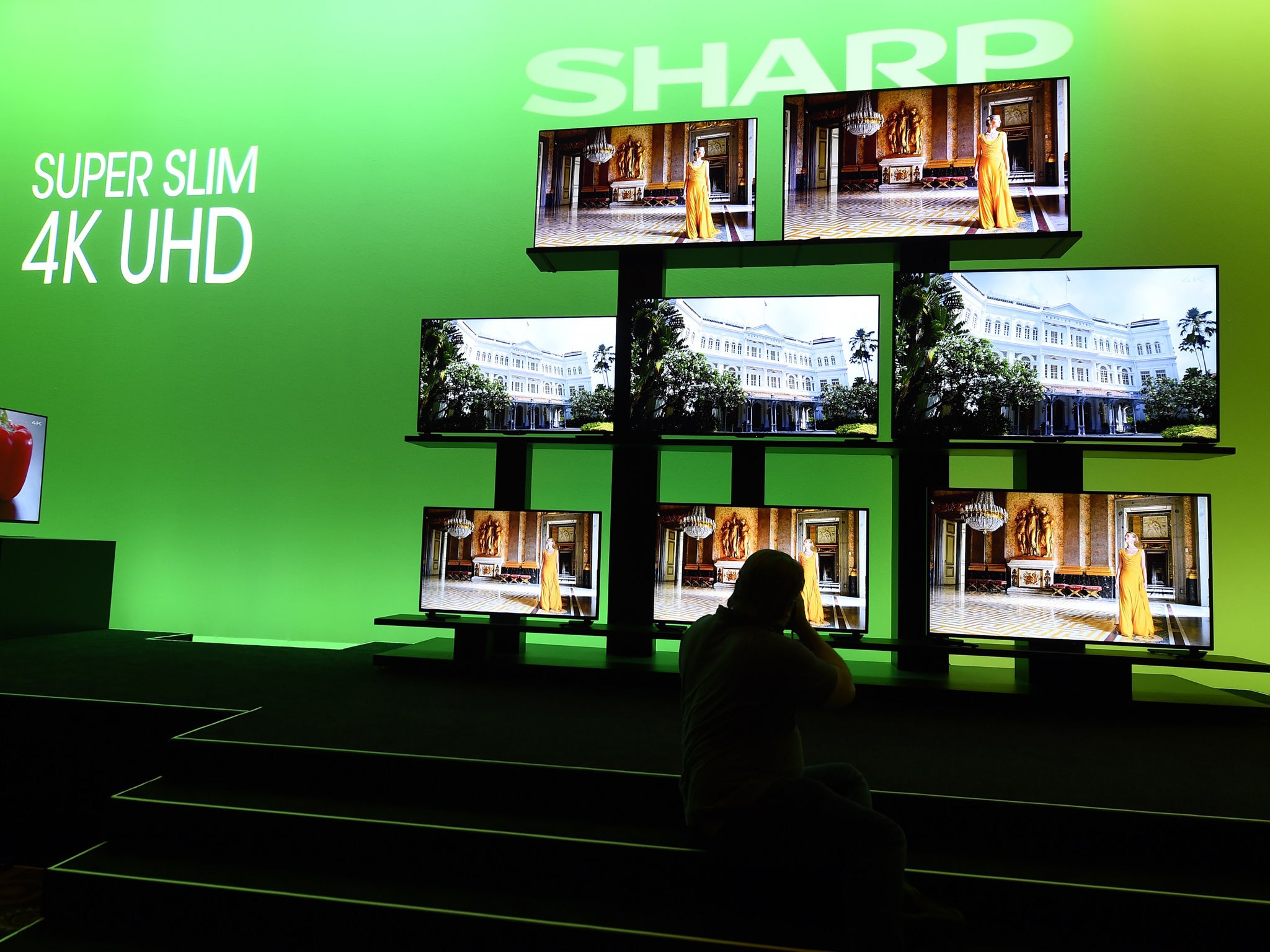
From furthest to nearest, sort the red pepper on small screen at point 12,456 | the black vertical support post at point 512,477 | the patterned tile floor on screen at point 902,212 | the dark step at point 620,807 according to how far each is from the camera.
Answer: the red pepper on small screen at point 12,456
the black vertical support post at point 512,477
the patterned tile floor on screen at point 902,212
the dark step at point 620,807

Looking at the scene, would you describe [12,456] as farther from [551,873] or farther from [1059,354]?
[1059,354]

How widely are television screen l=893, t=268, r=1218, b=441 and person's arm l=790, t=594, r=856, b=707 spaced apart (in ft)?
4.74

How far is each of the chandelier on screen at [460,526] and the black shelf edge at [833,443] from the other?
0.33 metres

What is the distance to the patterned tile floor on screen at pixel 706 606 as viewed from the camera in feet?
10.9

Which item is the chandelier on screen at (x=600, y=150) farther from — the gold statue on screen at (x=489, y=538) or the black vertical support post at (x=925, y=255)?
the gold statue on screen at (x=489, y=538)

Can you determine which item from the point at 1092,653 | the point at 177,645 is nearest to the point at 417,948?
the point at 1092,653

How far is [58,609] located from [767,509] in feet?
12.9

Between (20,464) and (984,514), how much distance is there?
476 centimetres

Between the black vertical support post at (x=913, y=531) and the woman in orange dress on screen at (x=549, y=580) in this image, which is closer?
the black vertical support post at (x=913, y=531)

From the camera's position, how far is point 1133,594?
3.09 meters

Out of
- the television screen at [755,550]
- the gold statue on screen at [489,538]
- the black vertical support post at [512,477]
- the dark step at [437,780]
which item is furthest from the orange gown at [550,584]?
the dark step at [437,780]

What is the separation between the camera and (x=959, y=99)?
3385 millimetres

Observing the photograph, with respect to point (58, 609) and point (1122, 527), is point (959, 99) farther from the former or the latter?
point (58, 609)

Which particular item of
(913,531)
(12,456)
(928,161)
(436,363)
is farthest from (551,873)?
(12,456)
